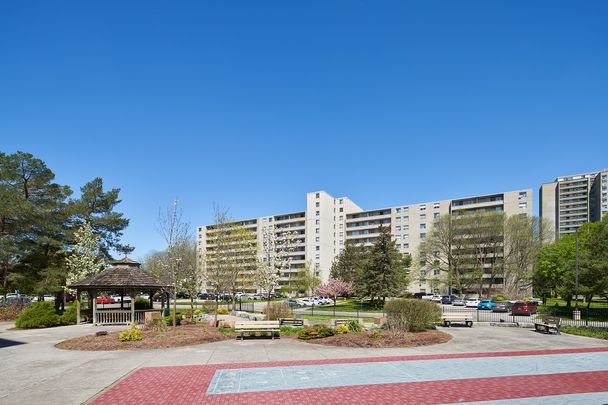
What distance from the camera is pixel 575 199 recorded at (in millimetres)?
169000

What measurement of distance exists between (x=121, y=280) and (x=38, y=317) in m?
5.44

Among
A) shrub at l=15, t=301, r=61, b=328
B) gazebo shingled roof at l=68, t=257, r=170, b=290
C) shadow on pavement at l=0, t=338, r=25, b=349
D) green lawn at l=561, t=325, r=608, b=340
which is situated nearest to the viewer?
shadow on pavement at l=0, t=338, r=25, b=349

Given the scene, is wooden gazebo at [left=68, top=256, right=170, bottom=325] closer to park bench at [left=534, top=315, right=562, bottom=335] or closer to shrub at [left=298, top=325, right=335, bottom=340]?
shrub at [left=298, top=325, right=335, bottom=340]

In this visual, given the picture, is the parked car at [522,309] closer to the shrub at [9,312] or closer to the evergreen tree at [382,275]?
the evergreen tree at [382,275]

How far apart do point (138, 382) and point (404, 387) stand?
7.03m

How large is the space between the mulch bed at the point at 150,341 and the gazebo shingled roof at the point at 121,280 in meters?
7.75

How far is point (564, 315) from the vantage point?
1455 inches

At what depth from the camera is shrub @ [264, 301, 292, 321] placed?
2561 centimetres

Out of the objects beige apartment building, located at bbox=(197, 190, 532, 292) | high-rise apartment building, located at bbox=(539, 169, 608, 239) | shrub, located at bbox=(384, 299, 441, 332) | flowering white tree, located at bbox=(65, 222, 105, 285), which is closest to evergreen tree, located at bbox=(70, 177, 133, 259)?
flowering white tree, located at bbox=(65, 222, 105, 285)

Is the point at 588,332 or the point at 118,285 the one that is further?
the point at 118,285

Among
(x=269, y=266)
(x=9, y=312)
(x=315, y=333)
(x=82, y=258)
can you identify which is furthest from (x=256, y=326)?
(x=269, y=266)

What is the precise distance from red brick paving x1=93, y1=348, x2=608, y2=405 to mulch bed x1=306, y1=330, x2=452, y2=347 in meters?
6.17

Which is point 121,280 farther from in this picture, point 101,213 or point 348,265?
point 348,265

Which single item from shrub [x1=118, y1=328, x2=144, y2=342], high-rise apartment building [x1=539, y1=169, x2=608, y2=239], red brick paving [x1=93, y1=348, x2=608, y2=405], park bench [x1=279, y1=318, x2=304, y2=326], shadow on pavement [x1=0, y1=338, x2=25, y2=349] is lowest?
park bench [x1=279, y1=318, x2=304, y2=326]
